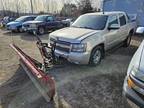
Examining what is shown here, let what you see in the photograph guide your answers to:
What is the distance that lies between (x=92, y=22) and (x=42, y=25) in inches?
377

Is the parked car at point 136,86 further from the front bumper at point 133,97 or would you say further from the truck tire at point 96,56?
the truck tire at point 96,56

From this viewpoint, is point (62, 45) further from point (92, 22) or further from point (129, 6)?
point (129, 6)

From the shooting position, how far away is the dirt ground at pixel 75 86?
15.4 feet

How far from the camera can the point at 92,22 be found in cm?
749

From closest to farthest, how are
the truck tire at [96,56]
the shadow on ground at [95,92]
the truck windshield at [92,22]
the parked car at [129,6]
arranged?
1. the shadow on ground at [95,92]
2. the truck tire at [96,56]
3. the truck windshield at [92,22]
4. the parked car at [129,6]

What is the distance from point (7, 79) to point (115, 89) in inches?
121

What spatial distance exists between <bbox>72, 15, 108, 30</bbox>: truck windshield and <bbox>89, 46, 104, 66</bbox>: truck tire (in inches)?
30.2

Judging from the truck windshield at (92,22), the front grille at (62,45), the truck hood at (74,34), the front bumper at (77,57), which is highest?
the truck windshield at (92,22)

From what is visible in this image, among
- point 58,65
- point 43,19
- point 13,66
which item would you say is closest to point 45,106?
point 58,65

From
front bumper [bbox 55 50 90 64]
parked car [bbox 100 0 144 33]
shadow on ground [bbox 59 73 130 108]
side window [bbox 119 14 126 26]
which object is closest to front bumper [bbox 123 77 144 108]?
shadow on ground [bbox 59 73 130 108]

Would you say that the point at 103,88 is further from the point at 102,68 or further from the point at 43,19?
the point at 43,19

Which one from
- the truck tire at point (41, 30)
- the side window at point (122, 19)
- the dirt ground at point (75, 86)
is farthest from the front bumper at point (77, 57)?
the truck tire at point (41, 30)

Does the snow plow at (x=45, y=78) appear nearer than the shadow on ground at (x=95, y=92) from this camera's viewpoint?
Yes

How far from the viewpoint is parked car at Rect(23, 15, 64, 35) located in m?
16.2
